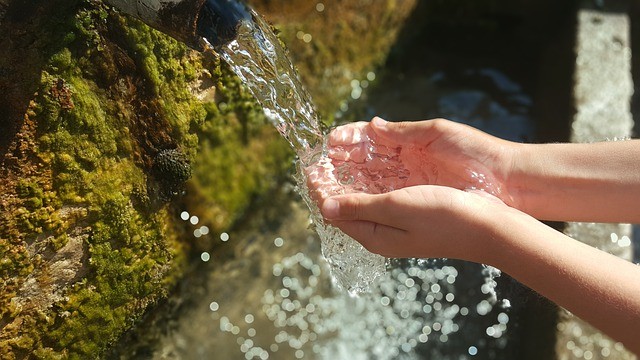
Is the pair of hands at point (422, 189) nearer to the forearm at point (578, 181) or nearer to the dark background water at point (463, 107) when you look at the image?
the forearm at point (578, 181)

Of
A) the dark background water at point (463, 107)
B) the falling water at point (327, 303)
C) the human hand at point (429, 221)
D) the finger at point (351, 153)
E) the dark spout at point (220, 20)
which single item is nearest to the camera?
the human hand at point (429, 221)

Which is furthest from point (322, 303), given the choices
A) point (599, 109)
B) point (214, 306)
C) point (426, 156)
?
point (599, 109)

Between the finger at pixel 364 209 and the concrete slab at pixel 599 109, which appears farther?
the concrete slab at pixel 599 109

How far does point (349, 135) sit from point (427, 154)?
1.01 feet

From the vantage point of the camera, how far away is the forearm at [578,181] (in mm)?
2002

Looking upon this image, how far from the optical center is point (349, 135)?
235 centimetres

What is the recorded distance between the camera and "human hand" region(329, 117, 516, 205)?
2.17 m

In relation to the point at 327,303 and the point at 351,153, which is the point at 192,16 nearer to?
the point at 351,153

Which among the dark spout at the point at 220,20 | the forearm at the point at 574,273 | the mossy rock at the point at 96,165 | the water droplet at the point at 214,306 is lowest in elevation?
the water droplet at the point at 214,306

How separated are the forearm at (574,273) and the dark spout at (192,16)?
1072 mm

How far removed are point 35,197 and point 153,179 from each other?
0.47m

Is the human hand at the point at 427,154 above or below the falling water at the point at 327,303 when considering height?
above

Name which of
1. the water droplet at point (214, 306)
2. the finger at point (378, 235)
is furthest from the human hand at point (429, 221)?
the water droplet at point (214, 306)


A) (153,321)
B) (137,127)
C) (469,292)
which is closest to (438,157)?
(469,292)
